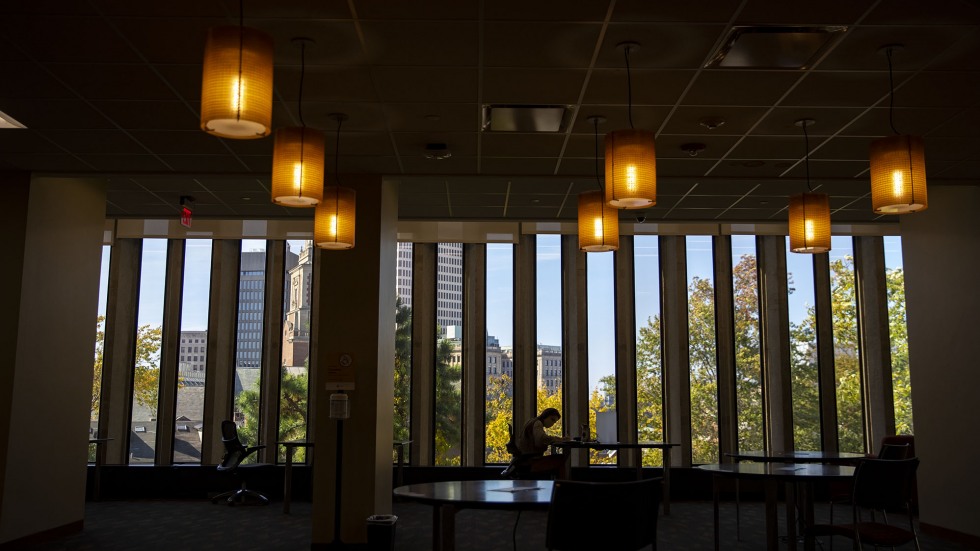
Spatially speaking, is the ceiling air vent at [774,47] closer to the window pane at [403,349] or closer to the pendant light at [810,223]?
the pendant light at [810,223]

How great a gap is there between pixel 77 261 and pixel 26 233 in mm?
750

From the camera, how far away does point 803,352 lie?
39.8 ft

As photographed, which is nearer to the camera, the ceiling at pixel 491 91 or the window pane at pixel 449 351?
the ceiling at pixel 491 91

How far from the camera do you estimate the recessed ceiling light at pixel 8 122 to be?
19.9 feet

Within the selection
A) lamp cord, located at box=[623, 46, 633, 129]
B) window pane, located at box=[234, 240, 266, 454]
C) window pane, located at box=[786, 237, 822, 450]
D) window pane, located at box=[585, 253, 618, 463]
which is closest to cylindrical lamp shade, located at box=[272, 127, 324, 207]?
lamp cord, located at box=[623, 46, 633, 129]

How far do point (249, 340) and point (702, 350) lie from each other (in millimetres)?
7323

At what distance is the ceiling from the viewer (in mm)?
4359

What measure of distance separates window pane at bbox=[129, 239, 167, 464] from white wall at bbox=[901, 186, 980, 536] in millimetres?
10618

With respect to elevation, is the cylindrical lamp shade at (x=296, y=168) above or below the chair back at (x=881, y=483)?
above

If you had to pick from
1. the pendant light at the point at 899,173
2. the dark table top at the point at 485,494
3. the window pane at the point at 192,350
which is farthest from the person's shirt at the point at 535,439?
the window pane at the point at 192,350

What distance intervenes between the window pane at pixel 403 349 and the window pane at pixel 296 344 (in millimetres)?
1466

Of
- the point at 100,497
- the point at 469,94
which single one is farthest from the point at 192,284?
the point at 469,94

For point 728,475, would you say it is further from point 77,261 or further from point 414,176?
point 77,261

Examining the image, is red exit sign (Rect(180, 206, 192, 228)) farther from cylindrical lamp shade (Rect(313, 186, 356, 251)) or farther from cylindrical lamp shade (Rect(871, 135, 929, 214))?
cylindrical lamp shade (Rect(871, 135, 929, 214))
